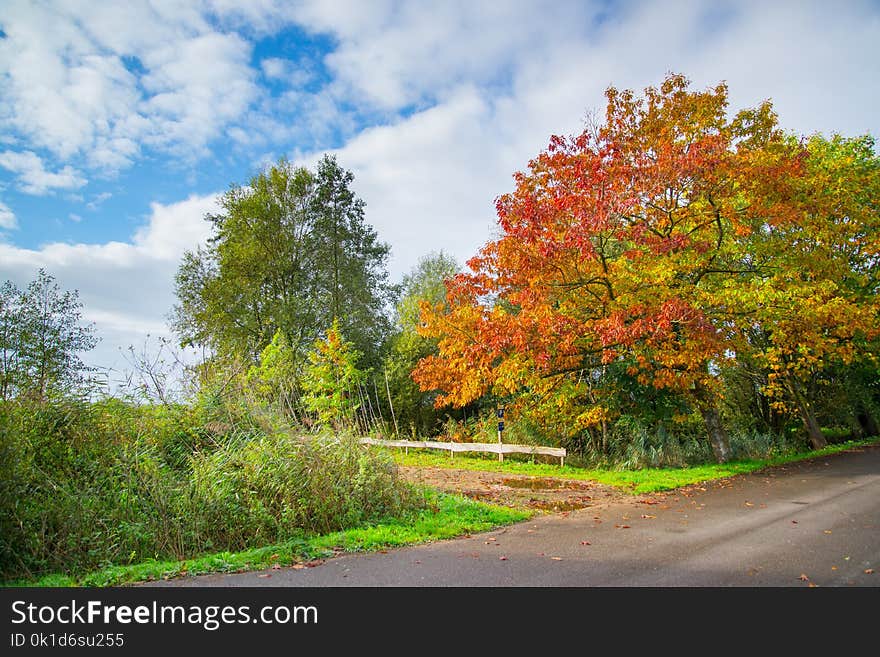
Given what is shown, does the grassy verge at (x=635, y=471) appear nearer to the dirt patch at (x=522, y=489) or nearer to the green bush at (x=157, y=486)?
the dirt patch at (x=522, y=489)

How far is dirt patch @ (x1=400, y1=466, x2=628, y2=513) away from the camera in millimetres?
9047

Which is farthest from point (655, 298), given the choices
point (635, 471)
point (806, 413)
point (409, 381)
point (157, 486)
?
point (409, 381)

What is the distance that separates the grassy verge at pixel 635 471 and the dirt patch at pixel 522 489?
578 millimetres

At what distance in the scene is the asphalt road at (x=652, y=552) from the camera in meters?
4.72

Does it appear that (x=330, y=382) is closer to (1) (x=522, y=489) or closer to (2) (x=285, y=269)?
(1) (x=522, y=489)

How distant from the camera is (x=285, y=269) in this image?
84.1 feet

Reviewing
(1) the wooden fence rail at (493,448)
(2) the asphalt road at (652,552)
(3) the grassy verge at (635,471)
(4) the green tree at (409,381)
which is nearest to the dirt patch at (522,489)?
(3) the grassy verge at (635,471)

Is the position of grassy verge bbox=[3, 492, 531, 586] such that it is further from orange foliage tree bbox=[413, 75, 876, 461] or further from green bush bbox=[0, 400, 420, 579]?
orange foliage tree bbox=[413, 75, 876, 461]

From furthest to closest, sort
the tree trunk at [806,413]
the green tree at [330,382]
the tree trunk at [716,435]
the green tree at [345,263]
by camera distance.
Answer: the green tree at [345,263] → the tree trunk at [806,413] → the tree trunk at [716,435] → the green tree at [330,382]

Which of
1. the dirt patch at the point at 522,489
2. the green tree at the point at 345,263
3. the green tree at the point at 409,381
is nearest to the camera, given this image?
the dirt patch at the point at 522,489

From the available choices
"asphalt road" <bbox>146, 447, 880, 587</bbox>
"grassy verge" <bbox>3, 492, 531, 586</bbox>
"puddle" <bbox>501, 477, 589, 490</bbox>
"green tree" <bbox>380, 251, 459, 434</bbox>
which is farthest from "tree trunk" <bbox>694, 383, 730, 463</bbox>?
"green tree" <bbox>380, 251, 459, 434</bbox>

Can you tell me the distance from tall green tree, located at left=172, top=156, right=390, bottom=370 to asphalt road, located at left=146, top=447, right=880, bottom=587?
18581 mm
